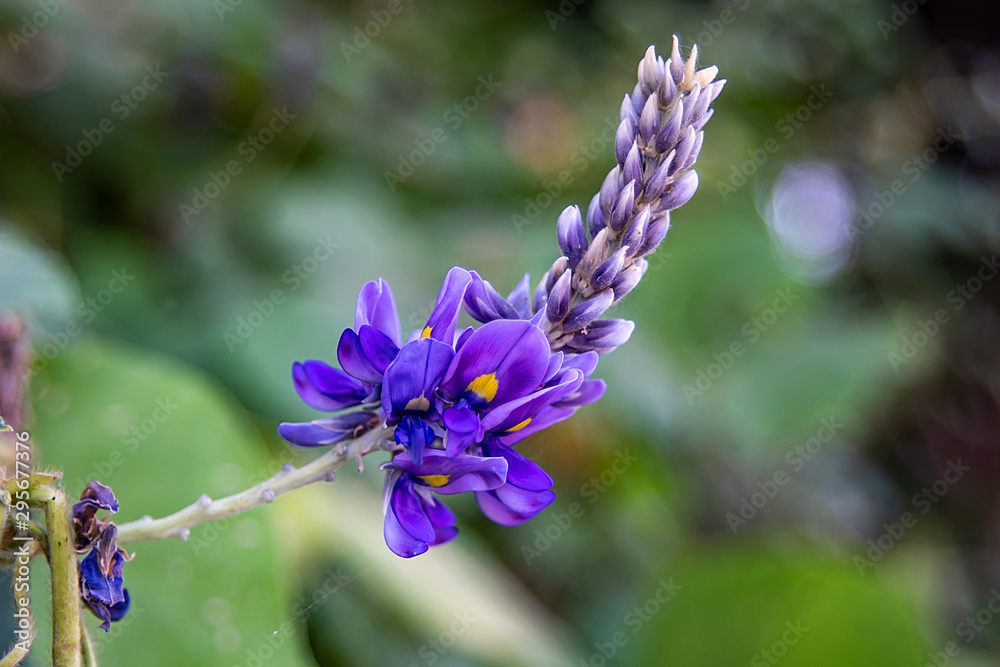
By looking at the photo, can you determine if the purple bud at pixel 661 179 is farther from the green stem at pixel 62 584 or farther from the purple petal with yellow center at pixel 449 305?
the green stem at pixel 62 584

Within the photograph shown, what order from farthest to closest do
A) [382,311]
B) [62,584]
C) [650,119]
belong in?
[382,311] → [650,119] → [62,584]

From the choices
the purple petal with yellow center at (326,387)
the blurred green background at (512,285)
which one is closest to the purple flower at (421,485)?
the purple petal with yellow center at (326,387)

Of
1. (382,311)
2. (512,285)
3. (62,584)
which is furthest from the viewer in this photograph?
(512,285)

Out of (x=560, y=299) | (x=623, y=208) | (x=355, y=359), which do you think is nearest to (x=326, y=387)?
(x=355, y=359)

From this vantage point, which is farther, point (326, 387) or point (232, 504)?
point (326, 387)

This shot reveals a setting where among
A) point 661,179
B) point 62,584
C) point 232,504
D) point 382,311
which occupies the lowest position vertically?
point 62,584

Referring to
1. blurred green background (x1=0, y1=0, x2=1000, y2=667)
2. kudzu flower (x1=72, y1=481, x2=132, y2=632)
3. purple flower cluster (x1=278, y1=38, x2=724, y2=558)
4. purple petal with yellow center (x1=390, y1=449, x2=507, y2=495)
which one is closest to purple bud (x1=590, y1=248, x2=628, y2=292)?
purple flower cluster (x1=278, y1=38, x2=724, y2=558)

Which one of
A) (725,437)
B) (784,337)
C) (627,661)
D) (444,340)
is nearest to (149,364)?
(444,340)

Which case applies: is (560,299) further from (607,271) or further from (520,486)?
(520,486)

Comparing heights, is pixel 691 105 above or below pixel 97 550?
above
